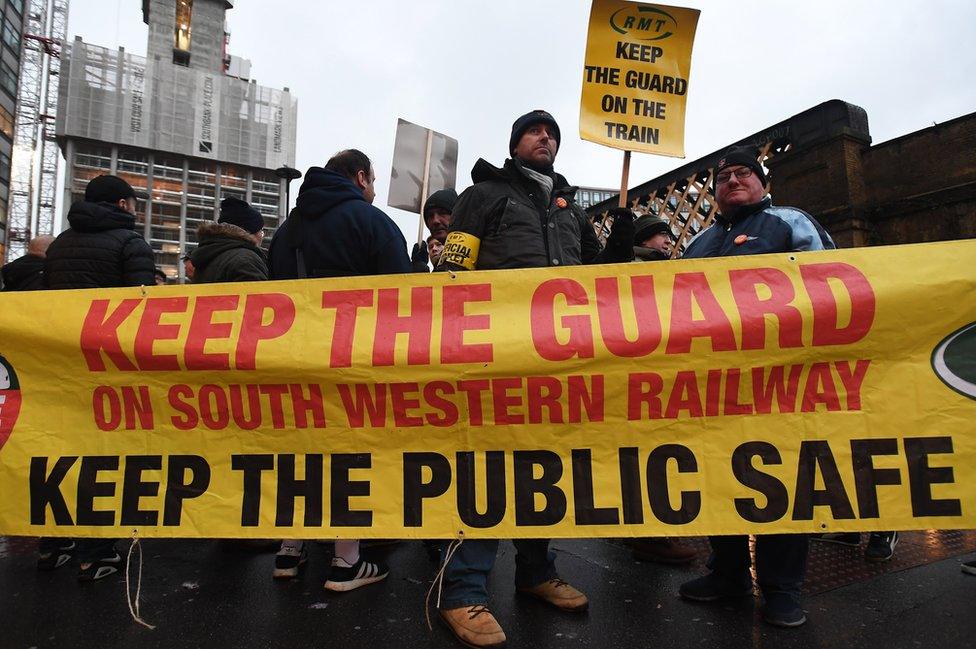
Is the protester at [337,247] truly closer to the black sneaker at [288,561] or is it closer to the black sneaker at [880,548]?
the black sneaker at [288,561]

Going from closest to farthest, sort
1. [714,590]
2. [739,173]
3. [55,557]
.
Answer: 1. [714,590]
2. [739,173]
3. [55,557]

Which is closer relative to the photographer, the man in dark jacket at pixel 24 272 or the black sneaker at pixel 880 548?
the black sneaker at pixel 880 548

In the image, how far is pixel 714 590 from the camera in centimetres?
284

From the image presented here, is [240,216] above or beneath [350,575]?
above

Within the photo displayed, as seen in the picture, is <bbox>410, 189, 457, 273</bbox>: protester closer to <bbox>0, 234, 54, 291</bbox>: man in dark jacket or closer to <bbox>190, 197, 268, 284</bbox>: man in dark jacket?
<bbox>190, 197, 268, 284</bbox>: man in dark jacket

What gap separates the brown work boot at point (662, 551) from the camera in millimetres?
3436

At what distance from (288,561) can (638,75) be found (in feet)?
11.3

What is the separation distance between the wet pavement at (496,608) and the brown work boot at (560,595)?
4 centimetres

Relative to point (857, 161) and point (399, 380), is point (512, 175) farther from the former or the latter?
point (857, 161)

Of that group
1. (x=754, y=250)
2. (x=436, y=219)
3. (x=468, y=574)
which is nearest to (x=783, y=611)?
(x=468, y=574)

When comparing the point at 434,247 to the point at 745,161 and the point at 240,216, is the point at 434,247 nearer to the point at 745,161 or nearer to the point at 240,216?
the point at 240,216

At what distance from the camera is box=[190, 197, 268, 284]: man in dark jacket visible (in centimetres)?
344

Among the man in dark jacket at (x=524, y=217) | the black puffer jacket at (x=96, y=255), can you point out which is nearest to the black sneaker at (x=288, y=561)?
the black puffer jacket at (x=96, y=255)

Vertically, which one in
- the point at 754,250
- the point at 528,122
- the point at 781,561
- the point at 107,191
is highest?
the point at 528,122
